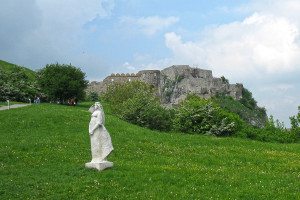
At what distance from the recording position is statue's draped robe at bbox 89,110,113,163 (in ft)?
66.1

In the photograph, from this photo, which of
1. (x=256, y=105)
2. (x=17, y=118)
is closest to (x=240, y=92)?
(x=256, y=105)

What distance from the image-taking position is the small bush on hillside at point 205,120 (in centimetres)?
4269

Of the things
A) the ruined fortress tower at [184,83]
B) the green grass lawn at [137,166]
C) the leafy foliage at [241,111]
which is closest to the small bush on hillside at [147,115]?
the green grass lawn at [137,166]

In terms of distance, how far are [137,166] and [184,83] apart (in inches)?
3658

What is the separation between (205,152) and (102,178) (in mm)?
10378

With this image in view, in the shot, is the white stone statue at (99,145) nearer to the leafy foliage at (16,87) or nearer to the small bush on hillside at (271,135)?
the small bush on hillside at (271,135)

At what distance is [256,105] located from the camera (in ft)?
422

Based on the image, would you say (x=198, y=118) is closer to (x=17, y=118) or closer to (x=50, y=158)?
(x=17, y=118)

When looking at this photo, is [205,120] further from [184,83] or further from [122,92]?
[184,83]

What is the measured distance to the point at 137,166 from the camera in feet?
68.3

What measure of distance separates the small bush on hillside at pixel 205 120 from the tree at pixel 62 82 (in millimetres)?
30379

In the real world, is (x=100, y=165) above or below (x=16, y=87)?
below

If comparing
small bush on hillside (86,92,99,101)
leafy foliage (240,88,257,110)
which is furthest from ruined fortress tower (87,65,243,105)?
small bush on hillside (86,92,99,101)

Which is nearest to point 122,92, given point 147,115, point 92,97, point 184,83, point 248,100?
point 147,115
